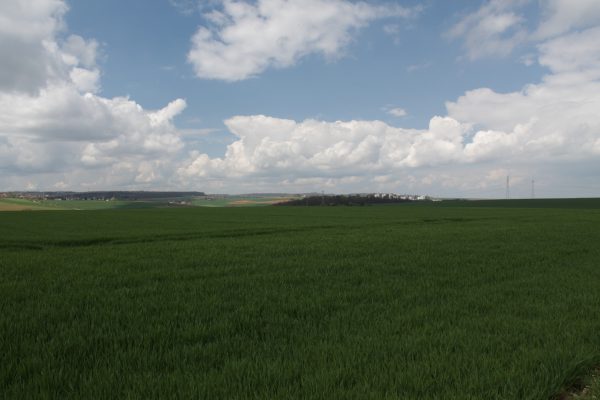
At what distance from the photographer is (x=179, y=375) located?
17.3ft

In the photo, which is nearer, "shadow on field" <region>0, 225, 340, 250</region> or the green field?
the green field

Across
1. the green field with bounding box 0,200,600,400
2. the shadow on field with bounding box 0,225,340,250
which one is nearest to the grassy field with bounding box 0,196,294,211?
the shadow on field with bounding box 0,225,340,250

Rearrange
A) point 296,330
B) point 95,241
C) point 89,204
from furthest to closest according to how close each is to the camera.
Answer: point 89,204, point 95,241, point 296,330

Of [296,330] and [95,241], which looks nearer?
[296,330]

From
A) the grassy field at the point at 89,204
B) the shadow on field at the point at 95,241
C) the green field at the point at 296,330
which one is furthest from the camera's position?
the grassy field at the point at 89,204

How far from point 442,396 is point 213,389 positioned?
2.60 m

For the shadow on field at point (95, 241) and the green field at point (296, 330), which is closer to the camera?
the green field at point (296, 330)

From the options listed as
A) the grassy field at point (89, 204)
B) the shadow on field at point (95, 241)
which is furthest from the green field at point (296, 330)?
the grassy field at point (89, 204)

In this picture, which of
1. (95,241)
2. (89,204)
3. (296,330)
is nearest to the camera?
(296,330)

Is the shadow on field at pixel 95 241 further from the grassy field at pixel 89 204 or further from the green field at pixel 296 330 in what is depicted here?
the grassy field at pixel 89 204

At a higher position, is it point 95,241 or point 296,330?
point 296,330

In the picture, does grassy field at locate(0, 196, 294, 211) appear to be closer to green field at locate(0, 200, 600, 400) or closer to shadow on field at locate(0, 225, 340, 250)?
shadow on field at locate(0, 225, 340, 250)

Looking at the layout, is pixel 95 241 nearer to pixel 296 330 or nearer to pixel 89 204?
pixel 296 330

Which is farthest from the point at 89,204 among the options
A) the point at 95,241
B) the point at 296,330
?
the point at 296,330
